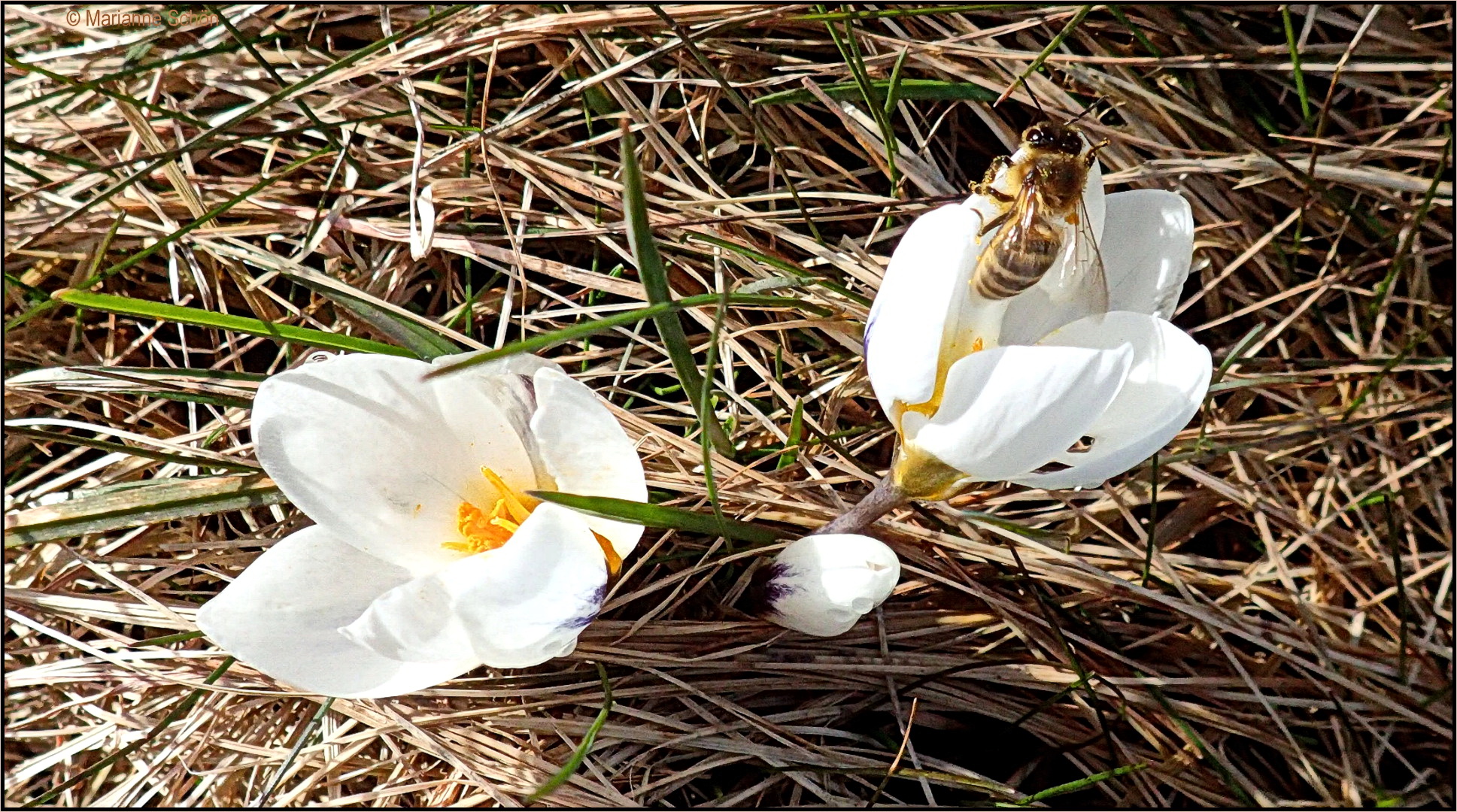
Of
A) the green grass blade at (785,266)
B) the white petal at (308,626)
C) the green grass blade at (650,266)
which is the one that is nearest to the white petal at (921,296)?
the green grass blade at (650,266)

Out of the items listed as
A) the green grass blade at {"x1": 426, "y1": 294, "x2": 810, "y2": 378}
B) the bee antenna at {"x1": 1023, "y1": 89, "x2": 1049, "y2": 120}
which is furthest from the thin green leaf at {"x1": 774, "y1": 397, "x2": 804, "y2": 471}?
the bee antenna at {"x1": 1023, "y1": 89, "x2": 1049, "y2": 120}

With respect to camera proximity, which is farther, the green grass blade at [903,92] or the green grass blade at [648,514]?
the green grass blade at [903,92]

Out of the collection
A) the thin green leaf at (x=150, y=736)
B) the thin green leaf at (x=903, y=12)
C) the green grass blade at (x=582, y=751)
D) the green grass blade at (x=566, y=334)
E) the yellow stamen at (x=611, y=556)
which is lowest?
the thin green leaf at (x=150, y=736)

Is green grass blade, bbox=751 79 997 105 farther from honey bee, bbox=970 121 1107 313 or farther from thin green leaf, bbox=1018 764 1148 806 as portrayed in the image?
thin green leaf, bbox=1018 764 1148 806

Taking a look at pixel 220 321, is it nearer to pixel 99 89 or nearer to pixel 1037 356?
pixel 99 89

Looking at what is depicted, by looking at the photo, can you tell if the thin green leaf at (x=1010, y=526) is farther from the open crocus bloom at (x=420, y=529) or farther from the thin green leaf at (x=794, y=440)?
the open crocus bloom at (x=420, y=529)

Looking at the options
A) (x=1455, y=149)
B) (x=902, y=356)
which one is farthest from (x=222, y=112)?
(x=1455, y=149)

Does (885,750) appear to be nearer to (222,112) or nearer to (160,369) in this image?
(160,369)
